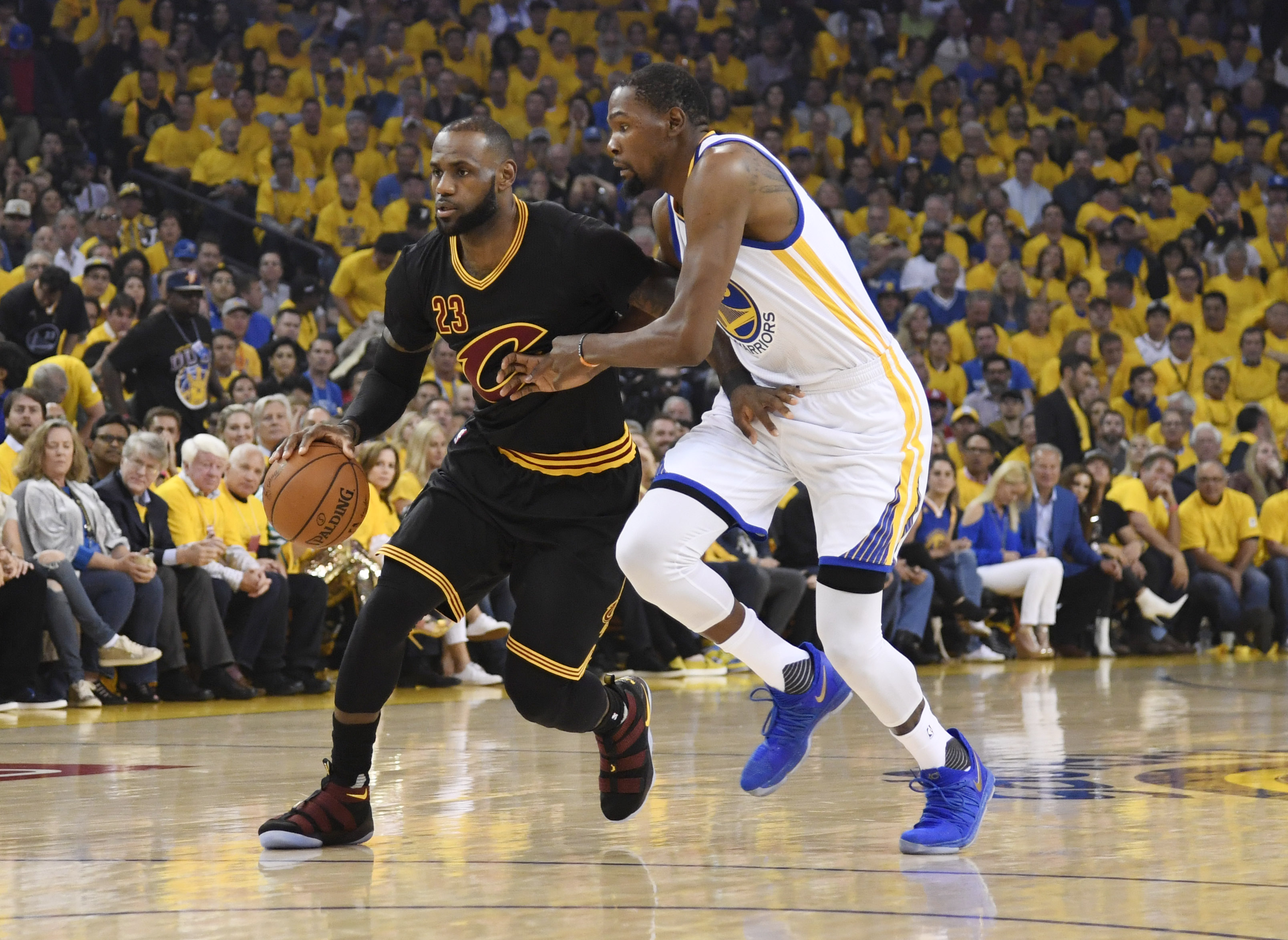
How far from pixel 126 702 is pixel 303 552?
1.18m

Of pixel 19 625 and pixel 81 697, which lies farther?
pixel 81 697

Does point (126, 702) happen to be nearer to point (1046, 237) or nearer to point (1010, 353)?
point (1010, 353)

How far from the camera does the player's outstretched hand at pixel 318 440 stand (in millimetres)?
3912

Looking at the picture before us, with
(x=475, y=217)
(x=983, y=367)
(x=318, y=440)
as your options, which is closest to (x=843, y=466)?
(x=475, y=217)

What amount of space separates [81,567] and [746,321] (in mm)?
4637

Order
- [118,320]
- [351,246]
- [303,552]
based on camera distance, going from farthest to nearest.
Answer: [351,246] < [118,320] < [303,552]

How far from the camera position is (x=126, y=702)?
25.2ft

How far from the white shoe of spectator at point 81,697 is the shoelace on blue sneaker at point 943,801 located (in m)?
4.87

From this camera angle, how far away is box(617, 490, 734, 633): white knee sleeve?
379 centimetres

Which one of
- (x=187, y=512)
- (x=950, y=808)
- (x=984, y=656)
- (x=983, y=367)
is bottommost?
(x=984, y=656)

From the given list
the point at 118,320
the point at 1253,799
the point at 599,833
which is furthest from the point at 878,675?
the point at 118,320

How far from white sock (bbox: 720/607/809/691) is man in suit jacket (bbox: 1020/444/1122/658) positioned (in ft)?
22.3

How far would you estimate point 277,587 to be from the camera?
8102 millimetres

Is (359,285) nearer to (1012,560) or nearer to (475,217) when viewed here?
(1012,560)
